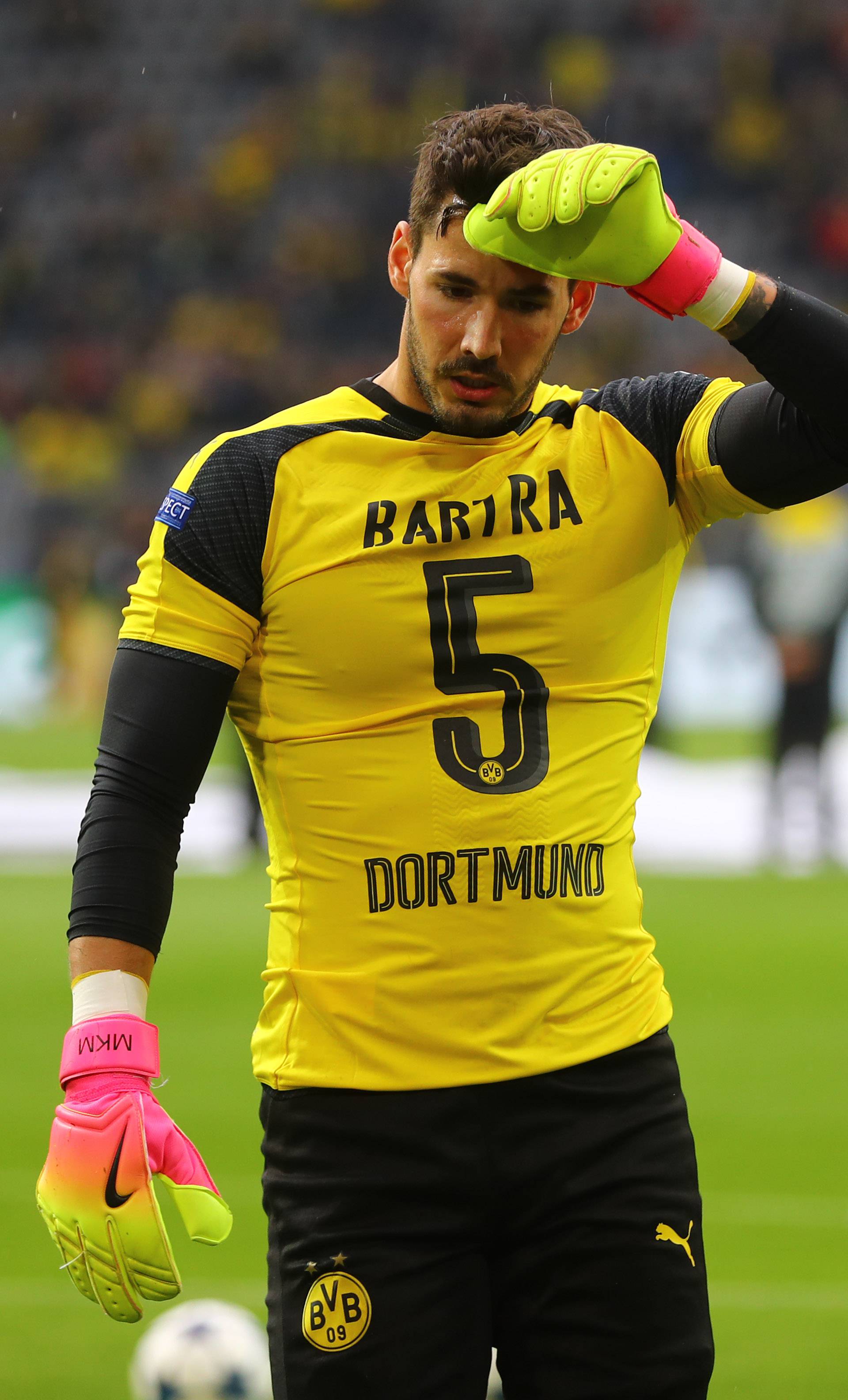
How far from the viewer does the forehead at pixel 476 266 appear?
201 cm

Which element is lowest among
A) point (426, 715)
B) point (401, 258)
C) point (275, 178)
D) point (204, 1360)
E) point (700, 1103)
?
point (204, 1360)

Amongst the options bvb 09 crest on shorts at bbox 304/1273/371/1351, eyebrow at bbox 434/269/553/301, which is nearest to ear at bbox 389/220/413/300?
eyebrow at bbox 434/269/553/301

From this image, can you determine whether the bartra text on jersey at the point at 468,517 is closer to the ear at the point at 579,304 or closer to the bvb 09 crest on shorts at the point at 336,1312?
the ear at the point at 579,304

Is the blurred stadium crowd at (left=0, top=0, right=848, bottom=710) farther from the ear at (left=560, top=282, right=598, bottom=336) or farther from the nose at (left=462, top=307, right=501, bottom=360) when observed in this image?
the nose at (left=462, top=307, right=501, bottom=360)

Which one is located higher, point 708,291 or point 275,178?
point 275,178

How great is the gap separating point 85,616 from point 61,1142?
13.2 meters

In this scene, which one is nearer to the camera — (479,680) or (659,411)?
(479,680)

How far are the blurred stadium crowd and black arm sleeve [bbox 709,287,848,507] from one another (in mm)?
14396

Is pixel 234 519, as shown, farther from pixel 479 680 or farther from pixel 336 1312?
pixel 336 1312

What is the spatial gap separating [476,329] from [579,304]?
23cm

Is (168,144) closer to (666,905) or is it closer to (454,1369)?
(666,905)

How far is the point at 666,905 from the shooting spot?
29.8ft

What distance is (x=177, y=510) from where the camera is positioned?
2025mm

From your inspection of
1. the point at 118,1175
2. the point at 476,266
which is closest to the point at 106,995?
the point at 118,1175
